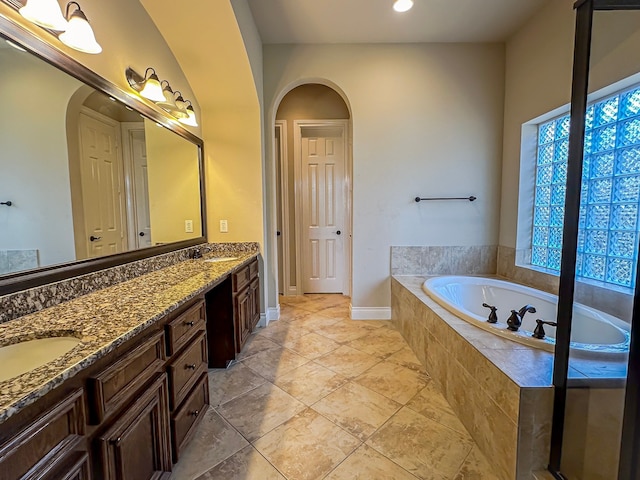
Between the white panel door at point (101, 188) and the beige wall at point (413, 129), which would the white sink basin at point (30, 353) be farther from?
the beige wall at point (413, 129)

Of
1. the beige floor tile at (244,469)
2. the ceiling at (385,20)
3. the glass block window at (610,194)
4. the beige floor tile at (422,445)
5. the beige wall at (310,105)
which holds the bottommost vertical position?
the beige floor tile at (244,469)

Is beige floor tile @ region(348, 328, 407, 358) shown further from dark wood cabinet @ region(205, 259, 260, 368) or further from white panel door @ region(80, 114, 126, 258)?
white panel door @ region(80, 114, 126, 258)

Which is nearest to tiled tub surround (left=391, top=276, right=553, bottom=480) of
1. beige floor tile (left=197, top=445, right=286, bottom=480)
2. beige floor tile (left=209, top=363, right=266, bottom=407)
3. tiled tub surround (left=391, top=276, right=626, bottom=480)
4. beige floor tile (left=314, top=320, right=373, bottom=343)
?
tiled tub surround (left=391, top=276, right=626, bottom=480)

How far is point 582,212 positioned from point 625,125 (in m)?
0.68

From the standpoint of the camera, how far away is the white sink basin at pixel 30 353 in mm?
851

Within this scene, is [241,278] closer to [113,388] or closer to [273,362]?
[273,362]

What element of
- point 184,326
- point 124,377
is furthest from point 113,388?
point 184,326

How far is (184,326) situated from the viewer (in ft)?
4.70

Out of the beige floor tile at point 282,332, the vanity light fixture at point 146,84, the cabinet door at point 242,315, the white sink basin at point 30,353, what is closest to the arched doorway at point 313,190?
the beige floor tile at point 282,332

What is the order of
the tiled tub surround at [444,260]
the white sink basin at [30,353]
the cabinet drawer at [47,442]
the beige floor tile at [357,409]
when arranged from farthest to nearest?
the tiled tub surround at [444,260], the beige floor tile at [357,409], the white sink basin at [30,353], the cabinet drawer at [47,442]

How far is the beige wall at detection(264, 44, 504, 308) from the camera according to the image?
307 cm

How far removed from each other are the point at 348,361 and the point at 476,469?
1.12 meters

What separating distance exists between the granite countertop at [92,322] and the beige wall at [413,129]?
1865 mm

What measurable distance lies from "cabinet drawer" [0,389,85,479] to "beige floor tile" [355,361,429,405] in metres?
1.64
